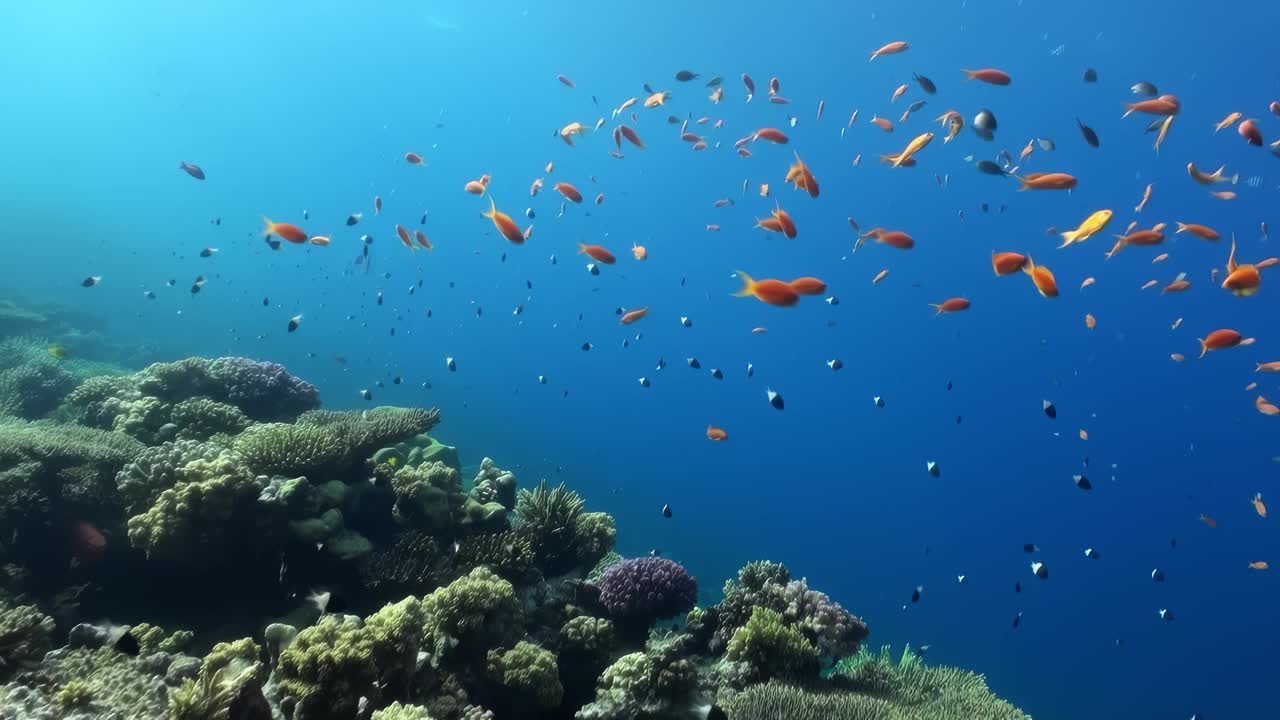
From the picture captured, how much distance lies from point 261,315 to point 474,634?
8091 centimetres

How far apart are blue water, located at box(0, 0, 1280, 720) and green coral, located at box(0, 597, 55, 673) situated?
52.2ft

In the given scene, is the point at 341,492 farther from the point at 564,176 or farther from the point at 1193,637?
the point at 564,176

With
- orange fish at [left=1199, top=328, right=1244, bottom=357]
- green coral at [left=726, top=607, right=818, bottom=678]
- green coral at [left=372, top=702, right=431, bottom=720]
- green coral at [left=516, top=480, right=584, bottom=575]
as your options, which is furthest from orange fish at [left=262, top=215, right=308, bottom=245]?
orange fish at [left=1199, top=328, right=1244, bottom=357]

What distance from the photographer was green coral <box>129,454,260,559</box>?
5.71 metres

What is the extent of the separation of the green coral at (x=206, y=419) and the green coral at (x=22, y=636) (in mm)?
3613

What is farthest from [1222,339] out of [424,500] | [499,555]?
[424,500]

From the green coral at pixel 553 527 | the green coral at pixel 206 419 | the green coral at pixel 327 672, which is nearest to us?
the green coral at pixel 327 672

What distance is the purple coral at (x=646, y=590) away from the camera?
697cm

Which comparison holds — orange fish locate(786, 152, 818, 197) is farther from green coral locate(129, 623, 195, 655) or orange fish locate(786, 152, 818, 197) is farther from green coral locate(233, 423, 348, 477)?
green coral locate(129, 623, 195, 655)

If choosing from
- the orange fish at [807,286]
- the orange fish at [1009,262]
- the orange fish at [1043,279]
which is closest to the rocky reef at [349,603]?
the orange fish at [807,286]

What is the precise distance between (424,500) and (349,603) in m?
1.42

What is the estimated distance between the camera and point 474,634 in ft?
17.4

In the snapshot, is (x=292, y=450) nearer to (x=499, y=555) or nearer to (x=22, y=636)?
(x=499, y=555)

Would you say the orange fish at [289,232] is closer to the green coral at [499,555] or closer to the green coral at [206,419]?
the green coral at [206,419]
